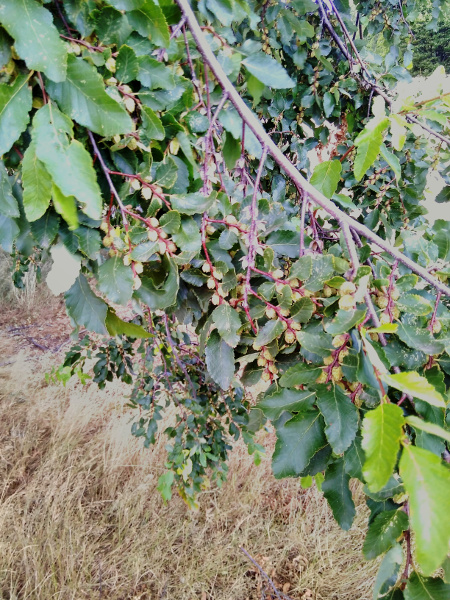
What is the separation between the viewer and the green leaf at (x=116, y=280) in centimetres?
40

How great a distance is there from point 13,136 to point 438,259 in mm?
528

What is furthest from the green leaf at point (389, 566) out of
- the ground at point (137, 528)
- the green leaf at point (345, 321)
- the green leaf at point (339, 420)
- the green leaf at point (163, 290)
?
the ground at point (137, 528)

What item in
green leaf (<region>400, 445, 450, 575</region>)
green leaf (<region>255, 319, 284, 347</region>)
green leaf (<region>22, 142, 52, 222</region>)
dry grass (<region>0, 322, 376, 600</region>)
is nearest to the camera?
green leaf (<region>400, 445, 450, 575</region>)

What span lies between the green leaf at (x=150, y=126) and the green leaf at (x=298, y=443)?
0.35 metres

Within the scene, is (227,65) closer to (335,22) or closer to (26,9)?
(26,9)

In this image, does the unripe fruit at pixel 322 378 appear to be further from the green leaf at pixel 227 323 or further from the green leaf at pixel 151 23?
the green leaf at pixel 151 23

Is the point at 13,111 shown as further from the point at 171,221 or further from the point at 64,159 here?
the point at 171,221

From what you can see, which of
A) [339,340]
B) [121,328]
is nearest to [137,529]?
[121,328]

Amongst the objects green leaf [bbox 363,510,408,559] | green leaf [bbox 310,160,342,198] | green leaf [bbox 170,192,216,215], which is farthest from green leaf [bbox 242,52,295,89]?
green leaf [bbox 363,510,408,559]

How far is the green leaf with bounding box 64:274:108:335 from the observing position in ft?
1.49

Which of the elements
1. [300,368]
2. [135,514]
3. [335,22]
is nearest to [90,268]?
[300,368]

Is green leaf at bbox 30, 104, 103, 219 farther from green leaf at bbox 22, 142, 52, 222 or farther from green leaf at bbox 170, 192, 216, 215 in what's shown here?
green leaf at bbox 170, 192, 216, 215

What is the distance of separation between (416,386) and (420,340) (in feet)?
0.43

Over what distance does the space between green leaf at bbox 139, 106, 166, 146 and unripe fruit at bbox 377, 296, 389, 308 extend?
0.30 m
